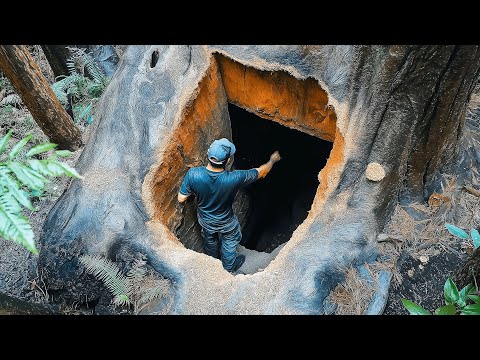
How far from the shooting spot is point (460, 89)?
4.32m

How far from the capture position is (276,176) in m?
8.80

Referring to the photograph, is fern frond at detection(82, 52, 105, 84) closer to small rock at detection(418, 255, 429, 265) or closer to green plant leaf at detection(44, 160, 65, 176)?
green plant leaf at detection(44, 160, 65, 176)

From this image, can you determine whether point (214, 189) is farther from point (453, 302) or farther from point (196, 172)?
point (453, 302)

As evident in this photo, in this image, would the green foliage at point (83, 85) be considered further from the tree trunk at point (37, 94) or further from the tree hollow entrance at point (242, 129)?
the tree hollow entrance at point (242, 129)

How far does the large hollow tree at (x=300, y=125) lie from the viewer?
441cm

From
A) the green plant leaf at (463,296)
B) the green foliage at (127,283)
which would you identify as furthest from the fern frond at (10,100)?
the green plant leaf at (463,296)

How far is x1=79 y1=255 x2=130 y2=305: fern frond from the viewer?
14.7 ft

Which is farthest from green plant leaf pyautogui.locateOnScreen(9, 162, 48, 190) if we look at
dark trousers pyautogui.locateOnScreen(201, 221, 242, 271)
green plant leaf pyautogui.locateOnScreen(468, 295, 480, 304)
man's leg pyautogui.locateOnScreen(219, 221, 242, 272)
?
man's leg pyautogui.locateOnScreen(219, 221, 242, 272)

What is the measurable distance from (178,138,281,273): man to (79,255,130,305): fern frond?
4.30ft

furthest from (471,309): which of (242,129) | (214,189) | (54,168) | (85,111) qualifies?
(85,111)

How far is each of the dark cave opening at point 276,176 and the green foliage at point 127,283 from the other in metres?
3.54

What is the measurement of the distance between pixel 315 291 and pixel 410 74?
232 centimetres

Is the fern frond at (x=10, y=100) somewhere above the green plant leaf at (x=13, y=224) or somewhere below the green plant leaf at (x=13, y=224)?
below

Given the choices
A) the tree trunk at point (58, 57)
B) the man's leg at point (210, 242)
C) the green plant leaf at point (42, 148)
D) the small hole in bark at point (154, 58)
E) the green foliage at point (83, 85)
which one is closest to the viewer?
the green plant leaf at point (42, 148)
